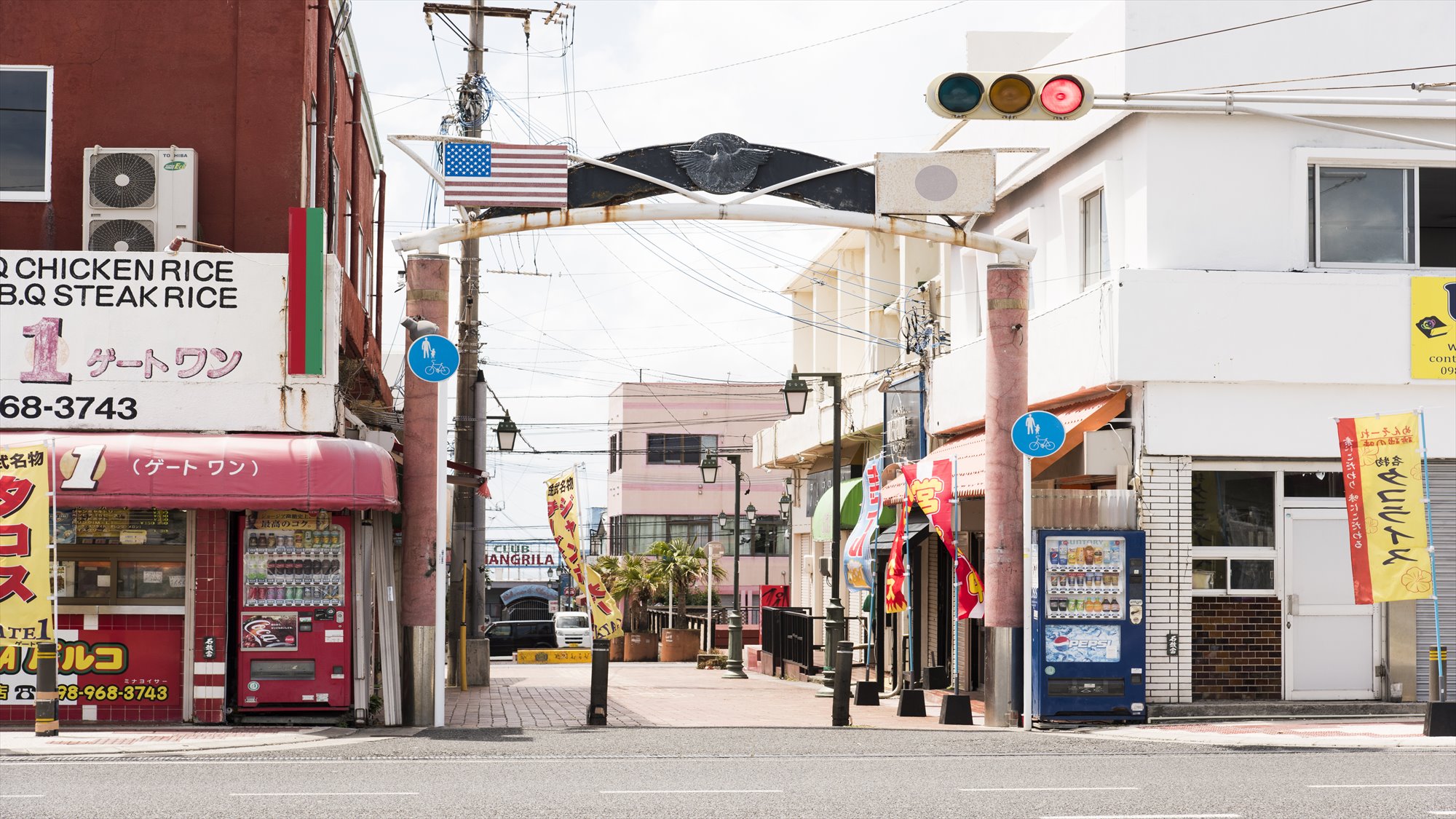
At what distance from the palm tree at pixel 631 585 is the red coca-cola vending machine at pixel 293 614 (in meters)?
33.4

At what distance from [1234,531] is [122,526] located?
1246 cm

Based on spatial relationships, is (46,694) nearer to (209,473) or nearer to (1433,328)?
(209,473)

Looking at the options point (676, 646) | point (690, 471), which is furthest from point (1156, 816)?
point (690, 471)

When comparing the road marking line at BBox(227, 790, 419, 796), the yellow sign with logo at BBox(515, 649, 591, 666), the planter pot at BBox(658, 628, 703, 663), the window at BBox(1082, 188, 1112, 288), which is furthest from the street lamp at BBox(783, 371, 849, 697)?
the planter pot at BBox(658, 628, 703, 663)

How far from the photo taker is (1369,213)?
19.0 metres

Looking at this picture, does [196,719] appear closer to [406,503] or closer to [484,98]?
[406,503]

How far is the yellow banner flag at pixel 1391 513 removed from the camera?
16.4m

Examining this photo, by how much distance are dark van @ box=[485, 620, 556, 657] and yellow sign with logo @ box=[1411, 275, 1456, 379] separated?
113ft

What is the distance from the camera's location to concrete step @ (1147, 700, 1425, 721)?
17980 millimetres

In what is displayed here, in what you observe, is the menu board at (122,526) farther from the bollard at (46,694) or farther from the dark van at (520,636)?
the dark van at (520,636)

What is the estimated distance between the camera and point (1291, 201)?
1872cm

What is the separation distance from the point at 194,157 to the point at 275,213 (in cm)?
105

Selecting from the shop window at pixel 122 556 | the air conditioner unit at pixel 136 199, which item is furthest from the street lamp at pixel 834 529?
the air conditioner unit at pixel 136 199

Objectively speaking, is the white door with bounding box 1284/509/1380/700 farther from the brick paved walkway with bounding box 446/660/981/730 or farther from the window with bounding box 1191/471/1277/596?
the brick paved walkway with bounding box 446/660/981/730
